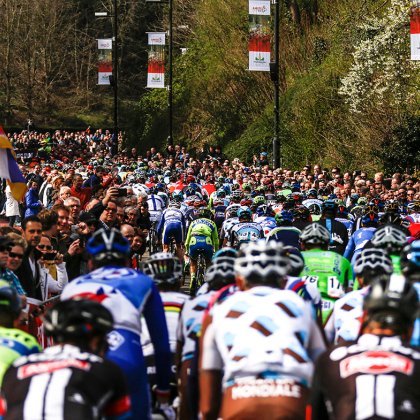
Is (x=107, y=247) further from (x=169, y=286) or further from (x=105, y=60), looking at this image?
(x=105, y=60)

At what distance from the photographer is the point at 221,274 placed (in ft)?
28.2

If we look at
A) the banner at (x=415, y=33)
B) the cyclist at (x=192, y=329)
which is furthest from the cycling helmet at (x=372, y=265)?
the banner at (x=415, y=33)

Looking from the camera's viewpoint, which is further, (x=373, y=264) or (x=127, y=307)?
(x=373, y=264)

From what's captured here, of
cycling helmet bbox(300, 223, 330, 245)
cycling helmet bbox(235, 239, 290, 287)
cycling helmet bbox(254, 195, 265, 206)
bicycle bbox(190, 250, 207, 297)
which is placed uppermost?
cycling helmet bbox(235, 239, 290, 287)

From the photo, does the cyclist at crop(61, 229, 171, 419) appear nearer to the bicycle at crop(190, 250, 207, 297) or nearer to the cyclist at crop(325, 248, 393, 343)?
the cyclist at crop(325, 248, 393, 343)

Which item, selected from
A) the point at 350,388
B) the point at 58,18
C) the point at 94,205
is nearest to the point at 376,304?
the point at 350,388

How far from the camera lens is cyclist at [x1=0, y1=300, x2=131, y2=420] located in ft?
18.1

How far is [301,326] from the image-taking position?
6477 mm

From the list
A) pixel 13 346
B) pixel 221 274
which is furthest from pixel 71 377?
pixel 221 274

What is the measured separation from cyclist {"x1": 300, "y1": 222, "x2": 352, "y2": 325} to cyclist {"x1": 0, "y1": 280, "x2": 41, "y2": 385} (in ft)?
13.4

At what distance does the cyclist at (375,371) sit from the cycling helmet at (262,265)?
2.57 feet

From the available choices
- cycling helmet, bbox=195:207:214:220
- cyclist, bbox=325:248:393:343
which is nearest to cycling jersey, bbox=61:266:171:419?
cyclist, bbox=325:248:393:343

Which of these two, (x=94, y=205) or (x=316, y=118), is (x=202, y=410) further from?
(x=316, y=118)

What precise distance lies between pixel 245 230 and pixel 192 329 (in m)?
10.1
